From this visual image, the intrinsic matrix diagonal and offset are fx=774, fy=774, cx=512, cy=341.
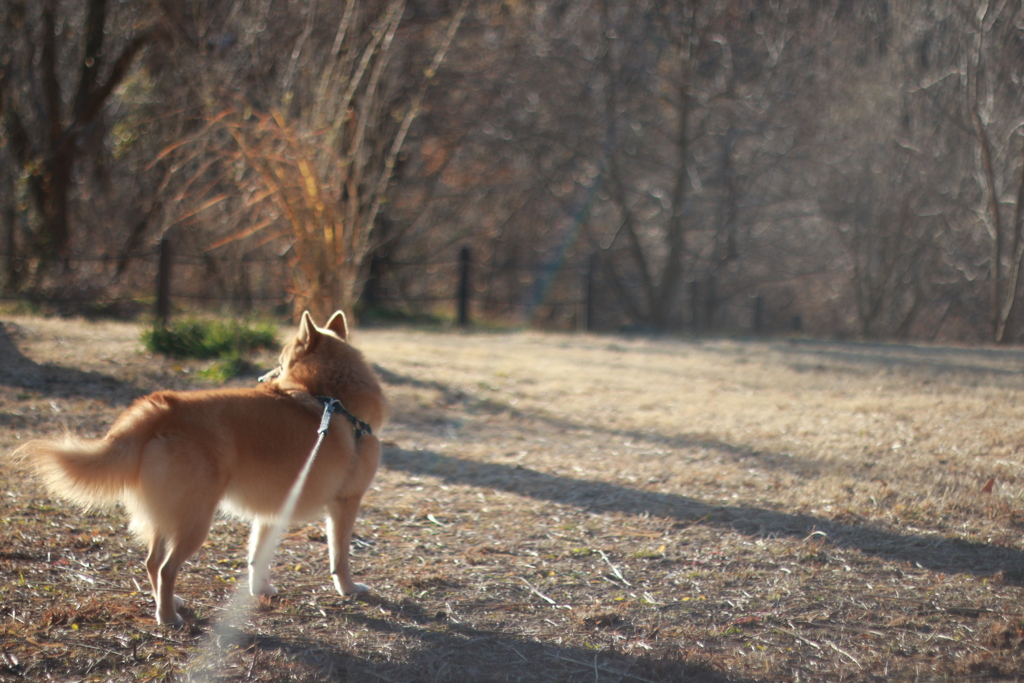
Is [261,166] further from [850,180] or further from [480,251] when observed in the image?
[850,180]

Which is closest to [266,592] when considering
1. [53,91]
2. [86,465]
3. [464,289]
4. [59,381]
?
[86,465]

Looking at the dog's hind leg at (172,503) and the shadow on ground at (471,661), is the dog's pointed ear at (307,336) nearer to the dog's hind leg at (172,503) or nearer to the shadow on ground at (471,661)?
the dog's hind leg at (172,503)

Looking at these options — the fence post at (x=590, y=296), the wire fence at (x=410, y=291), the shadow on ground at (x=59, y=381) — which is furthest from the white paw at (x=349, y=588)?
the fence post at (x=590, y=296)

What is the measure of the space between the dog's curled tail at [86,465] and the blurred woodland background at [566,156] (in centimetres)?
507

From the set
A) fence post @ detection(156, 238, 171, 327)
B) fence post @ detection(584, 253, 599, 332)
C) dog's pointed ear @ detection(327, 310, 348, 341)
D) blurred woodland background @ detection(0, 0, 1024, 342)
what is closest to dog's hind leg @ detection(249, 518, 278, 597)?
dog's pointed ear @ detection(327, 310, 348, 341)

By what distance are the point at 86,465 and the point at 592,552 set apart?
236cm

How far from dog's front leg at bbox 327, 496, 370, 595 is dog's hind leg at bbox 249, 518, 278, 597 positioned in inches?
10.6

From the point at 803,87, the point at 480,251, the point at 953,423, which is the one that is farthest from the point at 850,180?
the point at 953,423

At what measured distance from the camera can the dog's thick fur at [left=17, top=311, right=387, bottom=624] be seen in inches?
115

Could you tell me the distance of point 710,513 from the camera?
4430mm

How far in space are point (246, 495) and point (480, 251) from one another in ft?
47.0

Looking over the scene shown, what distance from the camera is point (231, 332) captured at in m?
7.36

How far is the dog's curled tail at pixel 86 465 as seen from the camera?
280 centimetres

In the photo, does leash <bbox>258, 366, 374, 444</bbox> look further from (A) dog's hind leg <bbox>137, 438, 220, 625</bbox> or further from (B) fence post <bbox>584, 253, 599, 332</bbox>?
(B) fence post <bbox>584, 253, 599, 332</bbox>
